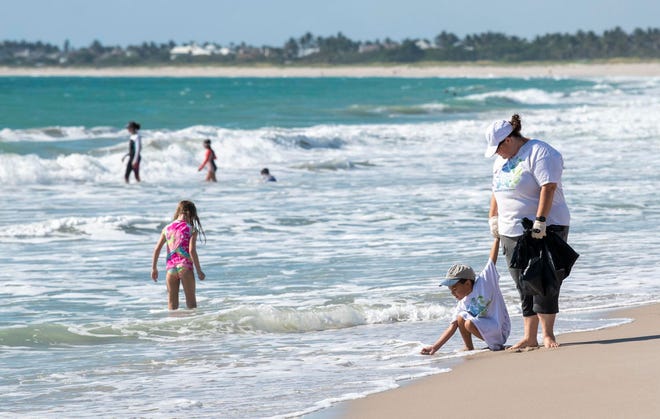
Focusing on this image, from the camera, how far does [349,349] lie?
8344 mm

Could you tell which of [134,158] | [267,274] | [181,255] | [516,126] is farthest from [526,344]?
[134,158]

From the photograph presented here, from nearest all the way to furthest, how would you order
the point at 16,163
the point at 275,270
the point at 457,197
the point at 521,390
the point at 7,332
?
the point at 521,390, the point at 7,332, the point at 275,270, the point at 457,197, the point at 16,163

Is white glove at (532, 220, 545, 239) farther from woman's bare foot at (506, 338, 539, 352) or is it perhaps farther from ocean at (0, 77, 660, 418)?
ocean at (0, 77, 660, 418)

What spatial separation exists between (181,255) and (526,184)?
13.3 feet

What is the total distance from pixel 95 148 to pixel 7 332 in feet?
86.7

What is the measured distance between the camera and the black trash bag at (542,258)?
7.05 m

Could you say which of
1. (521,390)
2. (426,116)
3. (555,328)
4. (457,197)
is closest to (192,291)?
(555,328)

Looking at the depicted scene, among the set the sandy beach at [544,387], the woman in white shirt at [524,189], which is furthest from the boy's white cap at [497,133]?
the sandy beach at [544,387]

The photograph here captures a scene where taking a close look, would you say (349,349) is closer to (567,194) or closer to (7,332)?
(7,332)

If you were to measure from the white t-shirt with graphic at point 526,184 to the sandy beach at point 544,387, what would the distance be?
81 centimetres

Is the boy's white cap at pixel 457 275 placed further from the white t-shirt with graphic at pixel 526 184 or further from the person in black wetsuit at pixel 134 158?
the person in black wetsuit at pixel 134 158

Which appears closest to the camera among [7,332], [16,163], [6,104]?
[7,332]

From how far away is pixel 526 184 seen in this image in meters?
7.03

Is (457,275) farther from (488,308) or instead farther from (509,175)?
(509,175)
